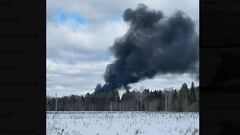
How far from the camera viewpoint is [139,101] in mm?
12047

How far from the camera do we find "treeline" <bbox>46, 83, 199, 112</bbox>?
11.2 m

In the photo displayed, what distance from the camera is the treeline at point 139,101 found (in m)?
11.2
